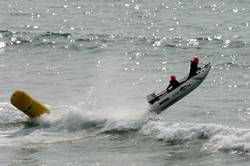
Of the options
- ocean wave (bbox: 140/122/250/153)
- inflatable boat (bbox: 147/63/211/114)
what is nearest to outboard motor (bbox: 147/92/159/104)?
inflatable boat (bbox: 147/63/211/114)

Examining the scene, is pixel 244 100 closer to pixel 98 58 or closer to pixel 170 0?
pixel 98 58

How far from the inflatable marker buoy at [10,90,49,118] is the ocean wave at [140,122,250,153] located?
14.7 feet

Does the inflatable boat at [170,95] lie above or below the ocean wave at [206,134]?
above

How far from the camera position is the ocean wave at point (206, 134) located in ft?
80.0

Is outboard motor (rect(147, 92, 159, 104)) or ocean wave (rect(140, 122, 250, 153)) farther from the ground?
outboard motor (rect(147, 92, 159, 104))

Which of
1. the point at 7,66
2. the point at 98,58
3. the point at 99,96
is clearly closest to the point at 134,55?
the point at 98,58

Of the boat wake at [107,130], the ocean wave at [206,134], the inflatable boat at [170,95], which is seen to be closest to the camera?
the ocean wave at [206,134]

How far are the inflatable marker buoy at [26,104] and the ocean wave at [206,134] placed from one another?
448cm

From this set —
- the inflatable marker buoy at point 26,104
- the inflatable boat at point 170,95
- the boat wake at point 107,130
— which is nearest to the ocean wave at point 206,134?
the boat wake at point 107,130

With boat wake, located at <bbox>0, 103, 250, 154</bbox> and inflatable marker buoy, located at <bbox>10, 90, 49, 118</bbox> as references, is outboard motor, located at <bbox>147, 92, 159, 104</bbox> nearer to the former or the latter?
boat wake, located at <bbox>0, 103, 250, 154</bbox>

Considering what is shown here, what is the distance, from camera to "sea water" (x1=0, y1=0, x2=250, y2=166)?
2478 cm

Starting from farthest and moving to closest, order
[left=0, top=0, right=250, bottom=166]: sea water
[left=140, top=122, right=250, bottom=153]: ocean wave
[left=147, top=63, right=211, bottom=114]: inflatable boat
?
1. [left=147, top=63, right=211, bottom=114]: inflatable boat
2. [left=0, top=0, right=250, bottom=166]: sea water
3. [left=140, top=122, right=250, bottom=153]: ocean wave

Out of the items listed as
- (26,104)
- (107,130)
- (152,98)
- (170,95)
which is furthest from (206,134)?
(26,104)

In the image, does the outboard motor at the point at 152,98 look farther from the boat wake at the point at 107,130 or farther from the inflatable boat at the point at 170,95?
the boat wake at the point at 107,130
